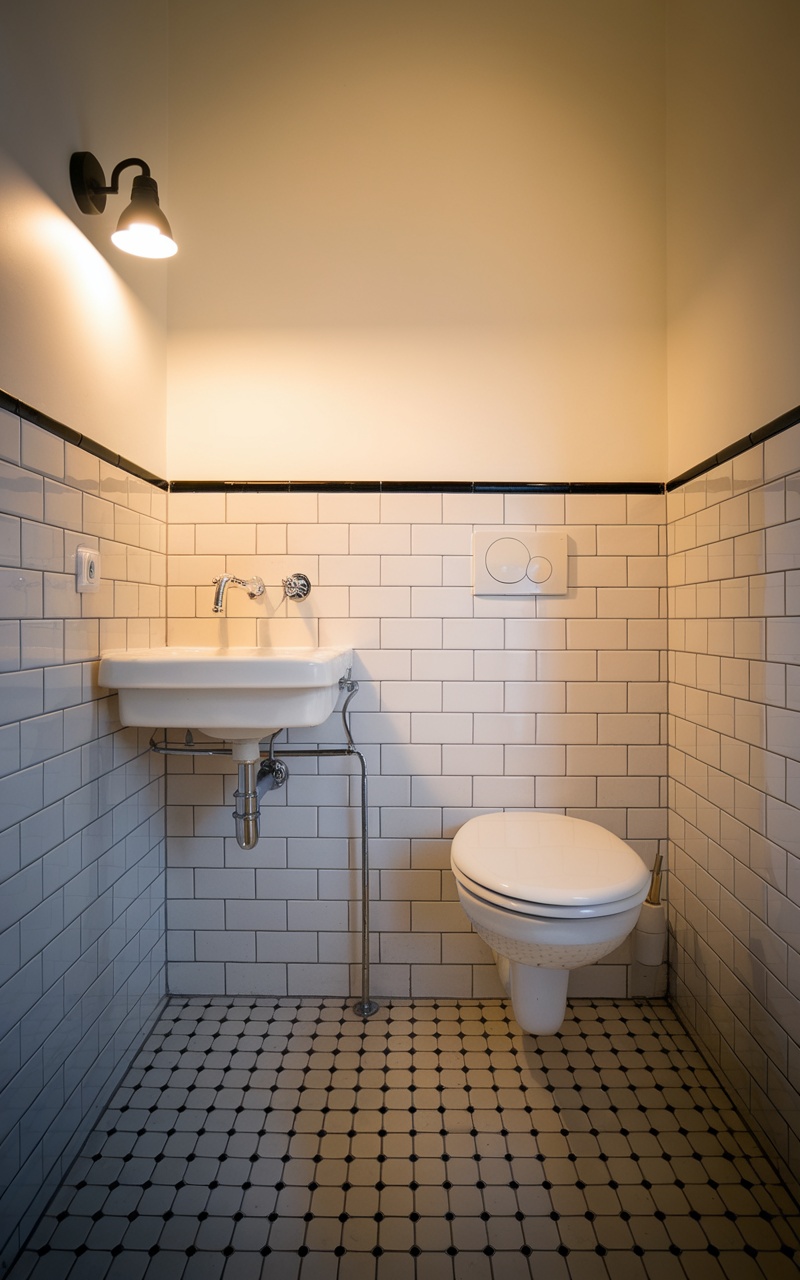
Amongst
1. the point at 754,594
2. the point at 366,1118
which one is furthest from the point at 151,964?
the point at 754,594

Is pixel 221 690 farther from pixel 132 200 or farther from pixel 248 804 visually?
pixel 132 200

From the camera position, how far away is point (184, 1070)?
1511 mm

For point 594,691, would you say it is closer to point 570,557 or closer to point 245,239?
point 570,557

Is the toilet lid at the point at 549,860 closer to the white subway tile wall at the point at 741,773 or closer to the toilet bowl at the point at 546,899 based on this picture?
the toilet bowl at the point at 546,899

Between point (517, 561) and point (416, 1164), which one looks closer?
point (416, 1164)

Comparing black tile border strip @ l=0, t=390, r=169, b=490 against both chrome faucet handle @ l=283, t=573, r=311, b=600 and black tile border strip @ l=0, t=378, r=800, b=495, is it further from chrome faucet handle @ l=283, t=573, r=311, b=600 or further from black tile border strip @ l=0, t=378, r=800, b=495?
chrome faucet handle @ l=283, t=573, r=311, b=600

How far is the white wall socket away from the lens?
1290 mm

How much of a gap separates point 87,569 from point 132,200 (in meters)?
0.78

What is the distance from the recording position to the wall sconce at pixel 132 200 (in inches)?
50.2

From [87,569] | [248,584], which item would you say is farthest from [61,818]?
[248,584]

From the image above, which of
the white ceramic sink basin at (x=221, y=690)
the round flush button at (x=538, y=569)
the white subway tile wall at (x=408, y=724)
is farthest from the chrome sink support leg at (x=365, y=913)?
the round flush button at (x=538, y=569)

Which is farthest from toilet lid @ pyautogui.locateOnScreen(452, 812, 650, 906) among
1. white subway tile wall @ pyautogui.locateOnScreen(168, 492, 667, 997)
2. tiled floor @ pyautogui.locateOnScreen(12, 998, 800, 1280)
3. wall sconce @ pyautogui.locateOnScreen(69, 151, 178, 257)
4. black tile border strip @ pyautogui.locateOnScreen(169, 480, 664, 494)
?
wall sconce @ pyautogui.locateOnScreen(69, 151, 178, 257)

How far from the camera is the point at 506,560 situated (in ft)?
5.76

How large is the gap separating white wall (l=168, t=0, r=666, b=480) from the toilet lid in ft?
3.18
